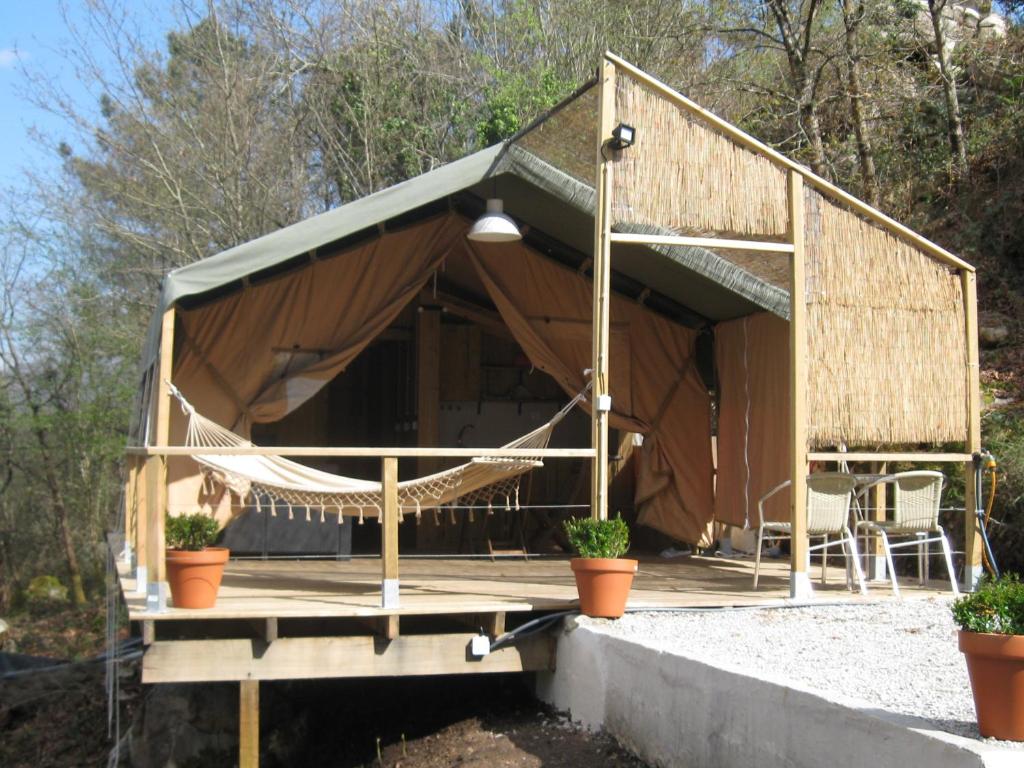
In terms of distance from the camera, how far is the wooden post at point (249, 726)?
4.50 metres

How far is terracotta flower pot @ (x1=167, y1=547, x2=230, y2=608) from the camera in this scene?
4.43 m

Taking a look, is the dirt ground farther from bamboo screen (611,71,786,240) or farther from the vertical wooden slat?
bamboo screen (611,71,786,240)

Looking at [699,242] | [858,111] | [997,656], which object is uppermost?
[858,111]

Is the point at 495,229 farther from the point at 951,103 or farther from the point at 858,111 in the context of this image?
the point at 951,103

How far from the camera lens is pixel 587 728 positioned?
4.31 meters

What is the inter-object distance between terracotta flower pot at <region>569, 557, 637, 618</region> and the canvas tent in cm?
48

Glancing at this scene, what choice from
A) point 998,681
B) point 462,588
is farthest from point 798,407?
point 998,681

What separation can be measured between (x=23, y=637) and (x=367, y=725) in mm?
6791

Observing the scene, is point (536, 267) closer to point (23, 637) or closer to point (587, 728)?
point (587, 728)

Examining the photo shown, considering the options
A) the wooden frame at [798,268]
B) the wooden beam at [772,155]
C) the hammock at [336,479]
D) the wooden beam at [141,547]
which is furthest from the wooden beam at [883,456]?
the wooden beam at [141,547]

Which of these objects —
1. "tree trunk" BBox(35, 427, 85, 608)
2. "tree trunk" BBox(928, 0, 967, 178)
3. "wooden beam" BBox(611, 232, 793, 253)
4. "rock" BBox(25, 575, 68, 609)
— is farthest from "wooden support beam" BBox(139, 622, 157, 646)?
"rock" BBox(25, 575, 68, 609)

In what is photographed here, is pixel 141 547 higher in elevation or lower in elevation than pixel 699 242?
lower

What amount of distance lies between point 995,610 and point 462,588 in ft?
10.5

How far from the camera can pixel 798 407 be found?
5.02 m
